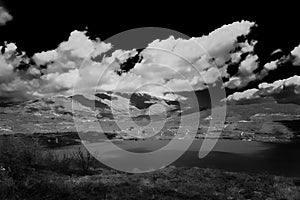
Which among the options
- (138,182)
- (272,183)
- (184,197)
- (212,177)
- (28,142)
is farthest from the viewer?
(28,142)

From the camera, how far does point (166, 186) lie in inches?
1131

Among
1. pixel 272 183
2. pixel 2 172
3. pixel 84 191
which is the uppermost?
pixel 2 172

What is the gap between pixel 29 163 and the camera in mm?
37812

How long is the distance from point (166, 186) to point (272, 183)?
12970 millimetres

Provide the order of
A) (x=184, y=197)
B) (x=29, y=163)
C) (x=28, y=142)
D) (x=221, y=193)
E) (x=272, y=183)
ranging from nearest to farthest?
1. (x=184, y=197)
2. (x=221, y=193)
3. (x=272, y=183)
4. (x=29, y=163)
5. (x=28, y=142)

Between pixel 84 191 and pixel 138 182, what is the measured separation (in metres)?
7.51

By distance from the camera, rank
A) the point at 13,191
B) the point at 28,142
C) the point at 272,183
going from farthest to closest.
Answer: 1. the point at 28,142
2. the point at 272,183
3. the point at 13,191

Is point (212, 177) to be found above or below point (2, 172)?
below

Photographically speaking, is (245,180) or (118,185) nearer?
(118,185)

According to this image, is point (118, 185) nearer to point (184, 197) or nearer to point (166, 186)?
point (166, 186)

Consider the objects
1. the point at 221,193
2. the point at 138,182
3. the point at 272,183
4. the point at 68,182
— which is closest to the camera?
the point at 221,193

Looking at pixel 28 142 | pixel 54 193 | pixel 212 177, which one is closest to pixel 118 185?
pixel 54 193

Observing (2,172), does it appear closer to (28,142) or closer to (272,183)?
(28,142)

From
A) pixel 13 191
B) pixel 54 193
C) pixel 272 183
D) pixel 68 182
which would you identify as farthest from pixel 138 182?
pixel 272 183
